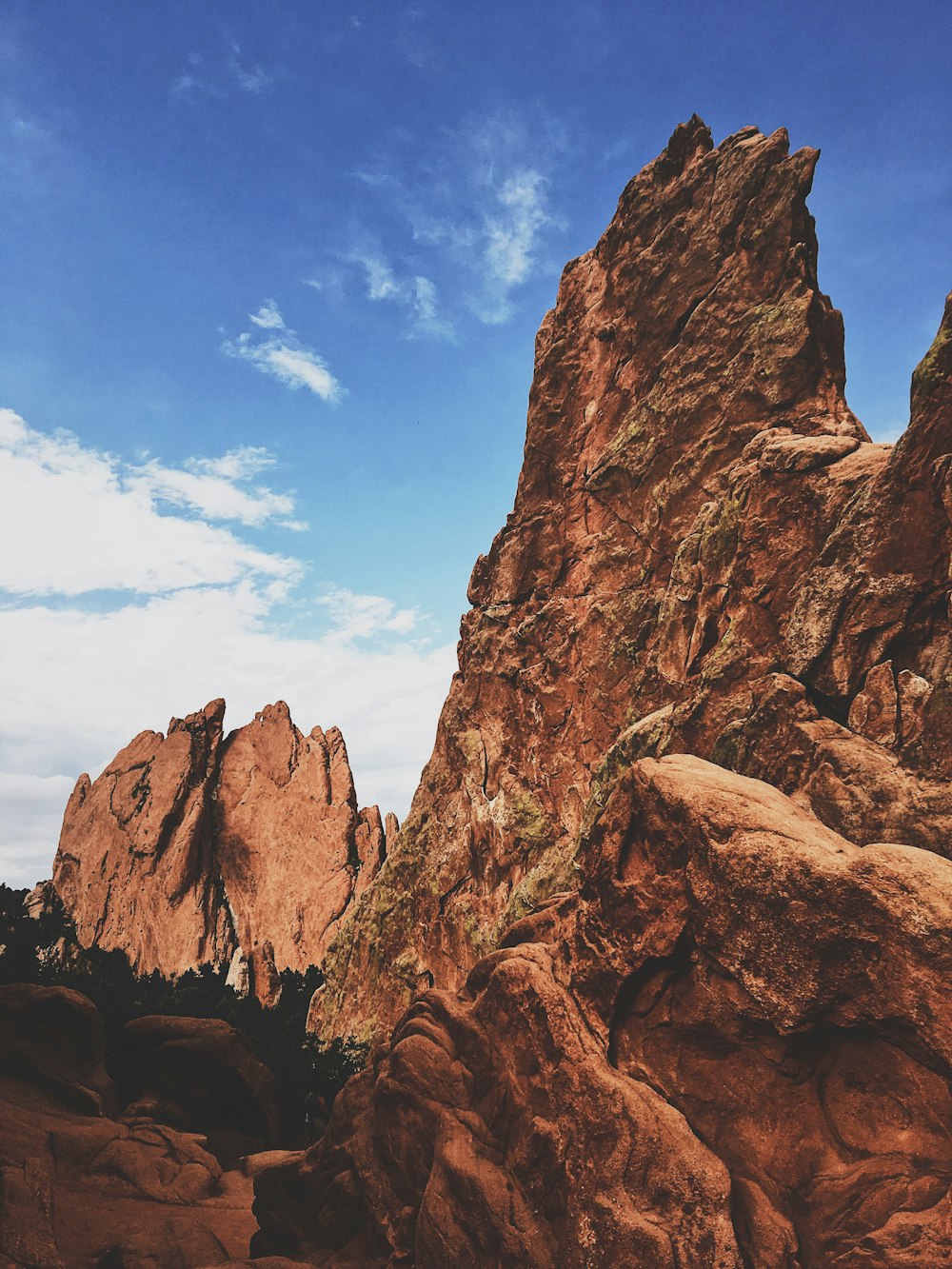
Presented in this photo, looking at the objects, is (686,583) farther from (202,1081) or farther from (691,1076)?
(202,1081)

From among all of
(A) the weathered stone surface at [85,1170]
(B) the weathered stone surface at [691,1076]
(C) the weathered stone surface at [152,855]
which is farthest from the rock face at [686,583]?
(C) the weathered stone surface at [152,855]

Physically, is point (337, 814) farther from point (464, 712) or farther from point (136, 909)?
point (464, 712)

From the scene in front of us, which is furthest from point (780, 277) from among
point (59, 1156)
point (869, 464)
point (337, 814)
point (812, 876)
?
point (337, 814)

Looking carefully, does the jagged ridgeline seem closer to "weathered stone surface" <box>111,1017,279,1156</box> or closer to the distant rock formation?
the distant rock formation

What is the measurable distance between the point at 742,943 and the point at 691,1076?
9.04 ft

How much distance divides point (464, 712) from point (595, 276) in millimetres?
38800

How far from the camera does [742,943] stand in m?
12.6

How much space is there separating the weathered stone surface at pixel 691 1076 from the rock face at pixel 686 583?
6.99m

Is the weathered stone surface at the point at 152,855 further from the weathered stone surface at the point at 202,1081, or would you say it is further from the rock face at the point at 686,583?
the weathered stone surface at the point at 202,1081

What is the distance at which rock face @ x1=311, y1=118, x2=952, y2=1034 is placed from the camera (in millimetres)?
21875

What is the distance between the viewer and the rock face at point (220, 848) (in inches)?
2948

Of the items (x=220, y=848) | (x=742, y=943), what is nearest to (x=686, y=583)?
(x=742, y=943)

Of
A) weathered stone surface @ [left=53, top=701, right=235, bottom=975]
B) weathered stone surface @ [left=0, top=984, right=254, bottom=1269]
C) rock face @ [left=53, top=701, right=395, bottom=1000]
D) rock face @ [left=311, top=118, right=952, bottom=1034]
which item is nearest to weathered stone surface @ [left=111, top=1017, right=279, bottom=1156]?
weathered stone surface @ [left=0, top=984, right=254, bottom=1269]

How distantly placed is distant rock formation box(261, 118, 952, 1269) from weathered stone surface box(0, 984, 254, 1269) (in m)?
2.71
